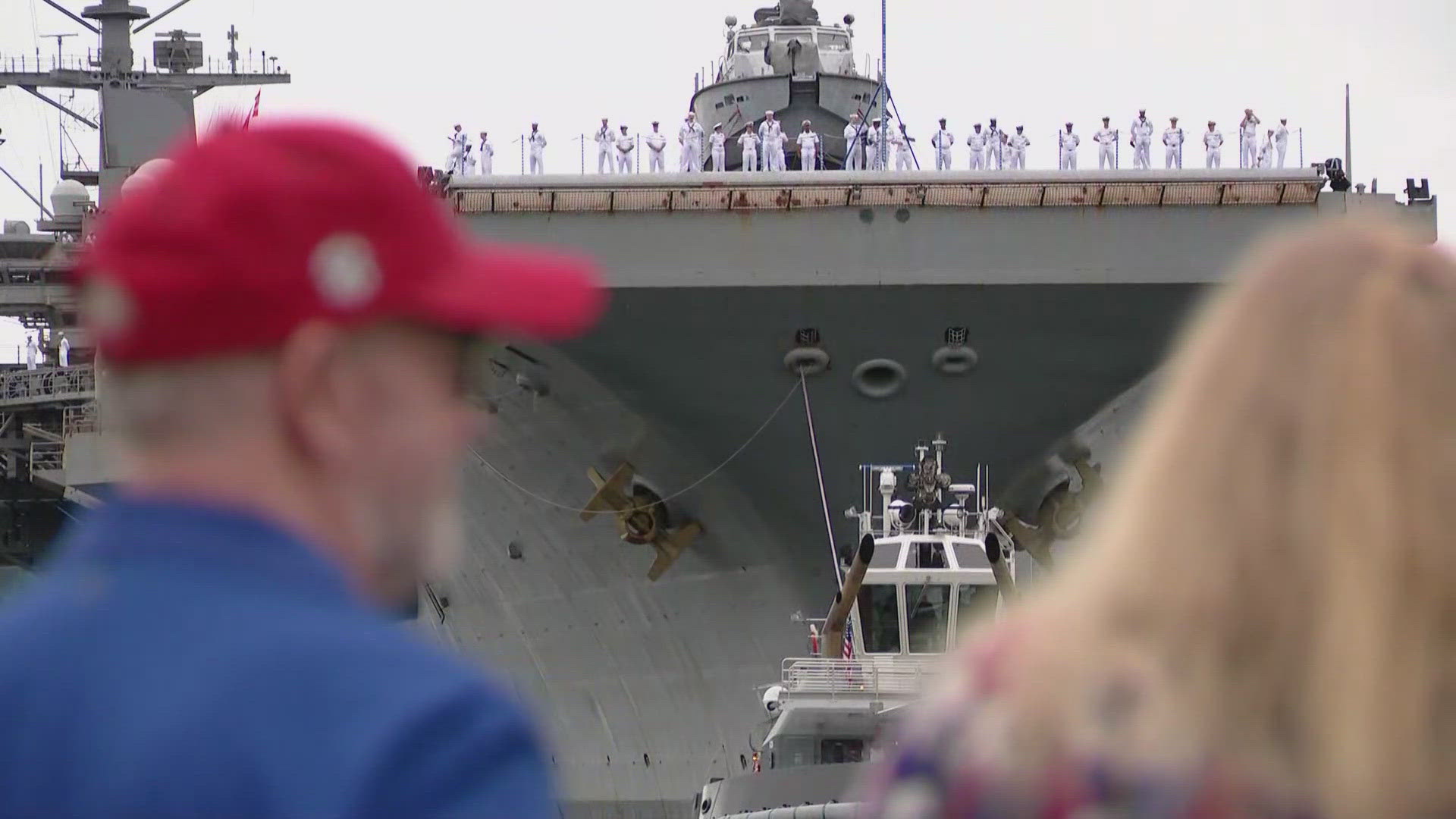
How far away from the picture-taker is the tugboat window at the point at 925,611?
17.7 meters

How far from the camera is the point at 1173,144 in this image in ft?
77.0

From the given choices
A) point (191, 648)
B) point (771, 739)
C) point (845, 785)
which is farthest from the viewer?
point (771, 739)

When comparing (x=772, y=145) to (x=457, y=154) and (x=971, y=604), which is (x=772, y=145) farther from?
(x=971, y=604)

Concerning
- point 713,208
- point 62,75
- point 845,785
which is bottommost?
point 845,785

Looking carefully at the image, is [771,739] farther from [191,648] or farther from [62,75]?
[62,75]

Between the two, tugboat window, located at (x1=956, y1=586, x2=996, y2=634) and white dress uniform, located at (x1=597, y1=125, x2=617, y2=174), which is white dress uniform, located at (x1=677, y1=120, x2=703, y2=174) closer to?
white dress uniform, located at (x1=597, y1=125, x2=617, y2=174)

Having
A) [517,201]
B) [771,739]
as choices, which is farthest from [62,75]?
[771,739]

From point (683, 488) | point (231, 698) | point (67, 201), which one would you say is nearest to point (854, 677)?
point (683, 488)

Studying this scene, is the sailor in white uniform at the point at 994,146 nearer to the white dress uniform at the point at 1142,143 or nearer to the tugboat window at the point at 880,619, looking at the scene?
the white dress uniform at the point at 1142,143

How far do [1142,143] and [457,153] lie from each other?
6.87 m

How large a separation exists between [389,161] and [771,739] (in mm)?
15380

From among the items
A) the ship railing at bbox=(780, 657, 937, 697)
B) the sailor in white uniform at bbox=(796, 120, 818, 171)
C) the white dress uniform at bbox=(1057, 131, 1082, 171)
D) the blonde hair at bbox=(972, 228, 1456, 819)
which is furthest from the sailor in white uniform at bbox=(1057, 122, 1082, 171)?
the blonde hair at bbox=(972, 228, 1456, 819)

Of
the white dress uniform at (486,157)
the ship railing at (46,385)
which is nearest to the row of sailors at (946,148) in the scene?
the white dress uniform at (486,157)

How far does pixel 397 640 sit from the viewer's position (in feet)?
5.99
